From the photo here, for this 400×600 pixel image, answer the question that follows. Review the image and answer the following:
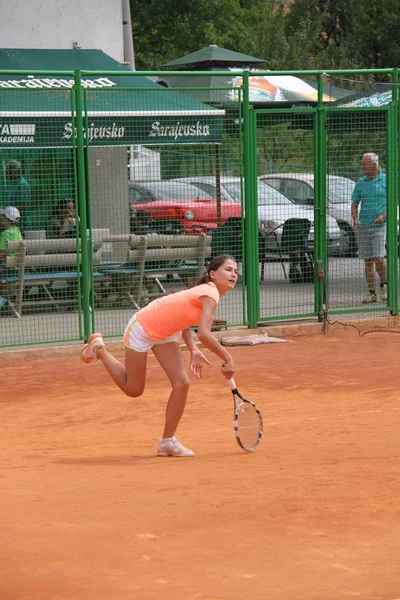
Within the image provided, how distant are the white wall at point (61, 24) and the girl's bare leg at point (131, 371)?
11306mm

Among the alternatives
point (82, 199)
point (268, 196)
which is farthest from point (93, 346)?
point (268, 196)

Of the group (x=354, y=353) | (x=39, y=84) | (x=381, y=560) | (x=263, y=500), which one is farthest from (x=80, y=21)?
(x=381, y=560)

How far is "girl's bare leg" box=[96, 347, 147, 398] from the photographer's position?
8062mm

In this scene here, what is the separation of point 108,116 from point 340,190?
3.34m

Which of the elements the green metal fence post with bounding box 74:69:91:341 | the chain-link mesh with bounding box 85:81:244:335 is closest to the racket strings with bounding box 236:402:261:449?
the green metal fence post with bounding box 74:69:91:341

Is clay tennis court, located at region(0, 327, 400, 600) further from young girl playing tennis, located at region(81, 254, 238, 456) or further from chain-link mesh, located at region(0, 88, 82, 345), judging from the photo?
chain-link mesh, located at region(0, 88, 82, 345)

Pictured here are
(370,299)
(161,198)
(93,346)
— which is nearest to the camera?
(93,346)

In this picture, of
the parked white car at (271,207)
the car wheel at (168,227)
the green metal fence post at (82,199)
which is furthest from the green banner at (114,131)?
the car wheel at (168,227)

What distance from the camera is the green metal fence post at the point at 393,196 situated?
14453mm

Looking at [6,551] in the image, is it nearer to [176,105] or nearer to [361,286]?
[176,105]

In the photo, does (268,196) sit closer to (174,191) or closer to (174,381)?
(174,191)

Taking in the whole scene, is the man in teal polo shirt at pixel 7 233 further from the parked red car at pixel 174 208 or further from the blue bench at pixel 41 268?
the parked red car at pixel 174 208

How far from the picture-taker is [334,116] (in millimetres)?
14172

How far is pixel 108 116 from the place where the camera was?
12914 millimetres
